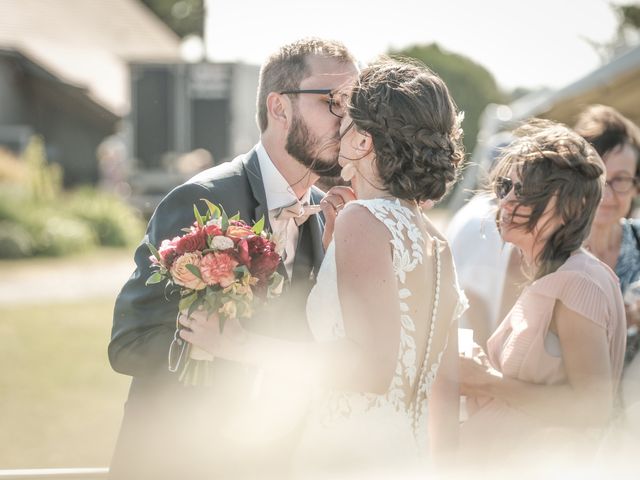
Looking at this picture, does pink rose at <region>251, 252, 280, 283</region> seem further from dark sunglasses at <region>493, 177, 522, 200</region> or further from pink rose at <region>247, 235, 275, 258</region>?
dark sunglasses at <region>493, 177, 522, 200</region>

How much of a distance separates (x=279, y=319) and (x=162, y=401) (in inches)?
18.5

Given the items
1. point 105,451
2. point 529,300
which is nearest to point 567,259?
point 529,300

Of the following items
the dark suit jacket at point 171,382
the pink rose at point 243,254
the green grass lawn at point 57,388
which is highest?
the pink rose at point 243,254

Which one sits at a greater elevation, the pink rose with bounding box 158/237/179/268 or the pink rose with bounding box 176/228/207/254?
the pink rose with bounding box 176/228/207/254

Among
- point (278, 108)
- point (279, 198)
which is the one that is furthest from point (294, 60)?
point (279, 198)

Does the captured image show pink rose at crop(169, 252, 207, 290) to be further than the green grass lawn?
No

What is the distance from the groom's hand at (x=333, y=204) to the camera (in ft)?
9.10

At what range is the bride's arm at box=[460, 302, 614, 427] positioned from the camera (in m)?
2.65

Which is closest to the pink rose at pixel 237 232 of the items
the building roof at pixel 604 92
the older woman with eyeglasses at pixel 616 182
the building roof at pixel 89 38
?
the older woman with eyeglasses at pixel 616 182

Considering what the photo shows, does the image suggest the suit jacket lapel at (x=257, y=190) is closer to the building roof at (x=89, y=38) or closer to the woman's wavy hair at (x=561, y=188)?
the woman's wavy hair at (x=561, y=188)

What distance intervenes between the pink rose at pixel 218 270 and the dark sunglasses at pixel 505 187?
106cm

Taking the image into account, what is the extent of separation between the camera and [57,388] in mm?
8781

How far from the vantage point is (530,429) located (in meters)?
2.78

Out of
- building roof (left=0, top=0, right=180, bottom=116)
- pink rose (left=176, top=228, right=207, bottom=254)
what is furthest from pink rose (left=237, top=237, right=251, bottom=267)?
building roof (left=0, top=0, right=180, bottom=116)
